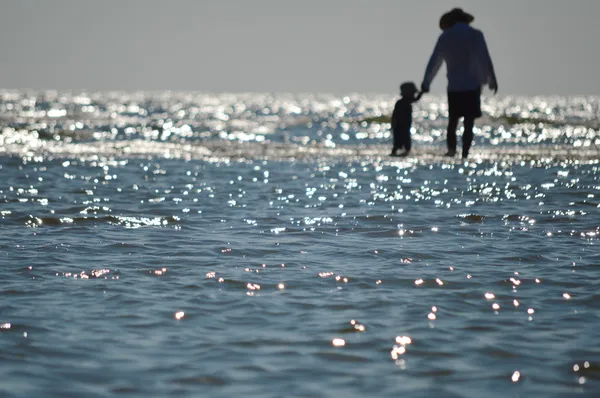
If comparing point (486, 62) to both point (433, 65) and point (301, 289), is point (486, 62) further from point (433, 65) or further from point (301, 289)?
point (301, 289)

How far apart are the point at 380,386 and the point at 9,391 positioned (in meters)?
1.55

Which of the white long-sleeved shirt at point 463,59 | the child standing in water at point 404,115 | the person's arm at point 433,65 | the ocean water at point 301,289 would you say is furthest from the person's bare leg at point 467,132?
the ocean water at point 301,289

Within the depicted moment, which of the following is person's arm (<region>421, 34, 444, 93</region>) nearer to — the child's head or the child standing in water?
the child standing in water

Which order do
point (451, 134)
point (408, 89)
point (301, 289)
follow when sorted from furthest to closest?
1. point (408, 89)
2. point (451, 134)
3. point (301, 289)

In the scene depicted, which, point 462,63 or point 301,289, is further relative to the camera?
point 462,63

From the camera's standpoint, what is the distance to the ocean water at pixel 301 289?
4566 mm

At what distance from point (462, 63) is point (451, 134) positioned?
201cm

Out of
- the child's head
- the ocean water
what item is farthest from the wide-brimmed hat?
the child's head

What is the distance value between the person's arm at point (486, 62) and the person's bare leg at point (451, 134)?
2.62ft

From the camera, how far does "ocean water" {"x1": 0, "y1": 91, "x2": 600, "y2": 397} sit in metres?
4.57

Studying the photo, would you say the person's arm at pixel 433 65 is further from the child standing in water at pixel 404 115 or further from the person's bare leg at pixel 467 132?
the child standing in water at pixel 404 115

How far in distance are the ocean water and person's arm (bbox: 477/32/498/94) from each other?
198 cm

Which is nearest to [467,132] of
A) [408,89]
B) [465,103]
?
[465,103]

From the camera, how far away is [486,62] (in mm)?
14273
